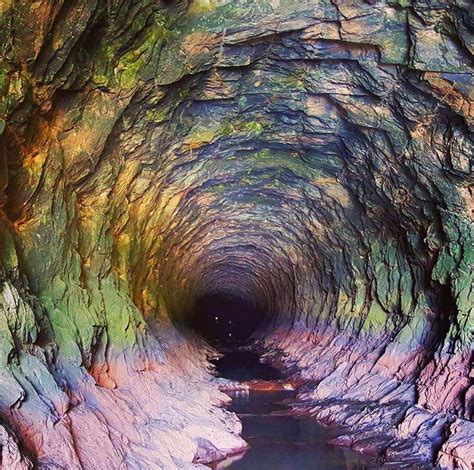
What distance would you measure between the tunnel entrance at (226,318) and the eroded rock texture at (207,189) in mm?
16481

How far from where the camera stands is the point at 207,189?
506 inches

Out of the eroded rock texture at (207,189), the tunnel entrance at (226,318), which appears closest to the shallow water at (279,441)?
the eroded rock texture at (207,189)

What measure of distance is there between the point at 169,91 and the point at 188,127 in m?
1.44

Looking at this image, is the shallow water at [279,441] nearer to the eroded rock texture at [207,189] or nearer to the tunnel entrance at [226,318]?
the eroded rock texture at [207,189]

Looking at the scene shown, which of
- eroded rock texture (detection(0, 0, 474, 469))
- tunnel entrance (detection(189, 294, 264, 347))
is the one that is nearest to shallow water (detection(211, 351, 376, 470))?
eroded rock texture (detection(0, 0, 474, 469))

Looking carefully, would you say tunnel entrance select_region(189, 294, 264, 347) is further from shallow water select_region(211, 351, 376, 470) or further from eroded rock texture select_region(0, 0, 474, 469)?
shallow water select_region(211, 351, 376, 470)

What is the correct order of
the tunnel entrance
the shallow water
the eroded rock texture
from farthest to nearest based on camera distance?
the tunnel entrance < the shallow water < the eroded rock texture

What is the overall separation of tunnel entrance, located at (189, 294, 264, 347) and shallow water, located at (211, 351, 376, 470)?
16742mm

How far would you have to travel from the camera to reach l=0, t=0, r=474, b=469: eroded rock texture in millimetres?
5988

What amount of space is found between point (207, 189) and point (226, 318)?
75.8ft

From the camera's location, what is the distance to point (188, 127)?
9664 millimetres

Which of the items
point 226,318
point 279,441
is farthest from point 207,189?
point 226,318

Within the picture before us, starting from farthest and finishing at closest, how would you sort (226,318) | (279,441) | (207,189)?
(226,318)
(207,189)
(279,441)

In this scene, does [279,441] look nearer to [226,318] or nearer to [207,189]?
[207,189]
